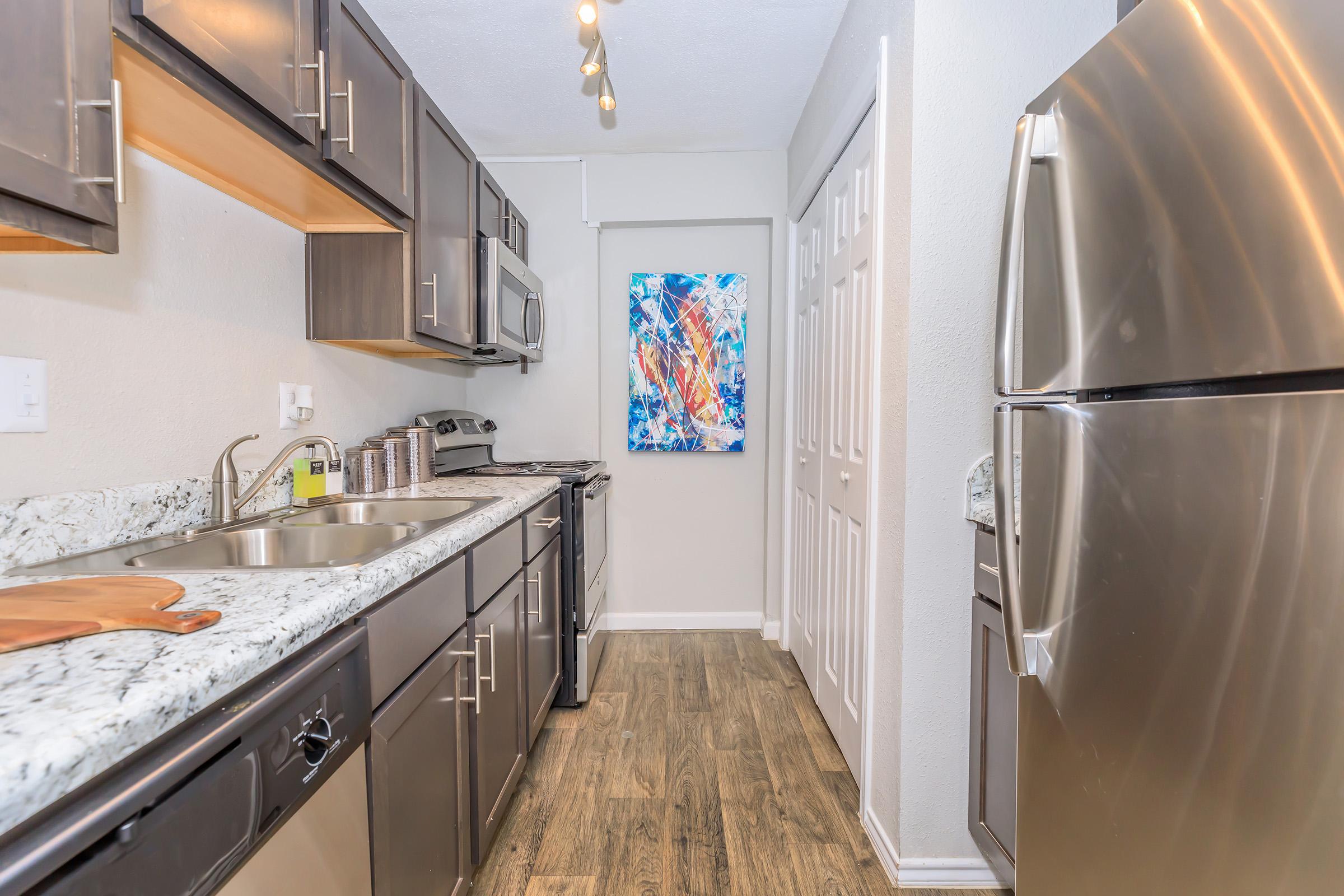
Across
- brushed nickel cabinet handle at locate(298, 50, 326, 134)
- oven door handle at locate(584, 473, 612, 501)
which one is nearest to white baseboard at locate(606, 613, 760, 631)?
Result: oven door handle at locate(584, 473, 612, 501)

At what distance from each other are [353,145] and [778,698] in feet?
7.78

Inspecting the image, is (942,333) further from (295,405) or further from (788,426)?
(295,405)

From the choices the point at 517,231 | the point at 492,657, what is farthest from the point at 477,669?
the point at 517,231

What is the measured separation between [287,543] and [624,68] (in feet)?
6.72

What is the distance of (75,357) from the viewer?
1.12 metres

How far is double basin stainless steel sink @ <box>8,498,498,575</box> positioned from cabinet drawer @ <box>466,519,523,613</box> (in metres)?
0.10

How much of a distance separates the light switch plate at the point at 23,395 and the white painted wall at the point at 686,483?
242 centimetres

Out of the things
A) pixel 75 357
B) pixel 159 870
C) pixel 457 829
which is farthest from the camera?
pixel 457 829

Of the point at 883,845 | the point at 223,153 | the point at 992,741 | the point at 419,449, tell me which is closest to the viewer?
the point at 223,153

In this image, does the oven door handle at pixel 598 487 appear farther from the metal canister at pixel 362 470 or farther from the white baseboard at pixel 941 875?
the white baseboard at pixel 941 875

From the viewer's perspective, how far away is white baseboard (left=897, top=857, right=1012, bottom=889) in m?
1.51

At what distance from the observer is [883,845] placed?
161 centimetres

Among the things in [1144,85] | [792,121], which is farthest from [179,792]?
[792,121]

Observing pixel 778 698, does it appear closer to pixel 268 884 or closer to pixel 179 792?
pixel 268 884
